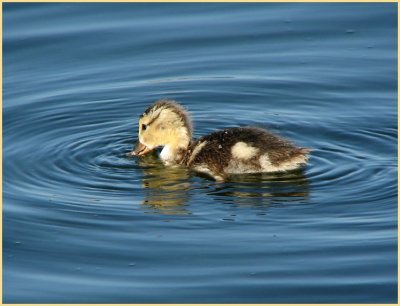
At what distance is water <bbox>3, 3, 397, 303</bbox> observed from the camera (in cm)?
759

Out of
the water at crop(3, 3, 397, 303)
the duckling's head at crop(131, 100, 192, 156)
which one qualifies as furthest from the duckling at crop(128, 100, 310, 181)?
the water at crop(3, 3, 397, 303)

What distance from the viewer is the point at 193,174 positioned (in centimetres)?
957

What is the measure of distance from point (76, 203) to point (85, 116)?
7.52ft

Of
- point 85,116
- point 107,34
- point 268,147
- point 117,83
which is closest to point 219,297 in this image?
point 268,147

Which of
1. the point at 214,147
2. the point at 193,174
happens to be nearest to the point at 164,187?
the point at 193,174

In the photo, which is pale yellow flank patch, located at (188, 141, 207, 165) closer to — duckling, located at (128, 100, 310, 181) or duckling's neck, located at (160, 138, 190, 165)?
duckling, located at (128, 100, 310, 181)

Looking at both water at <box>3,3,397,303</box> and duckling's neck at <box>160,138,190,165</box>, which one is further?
duckling's neck at <box>160,138,190,165</box>

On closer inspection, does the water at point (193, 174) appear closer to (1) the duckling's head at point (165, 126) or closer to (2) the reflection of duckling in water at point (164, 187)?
(2) the reflection of duckling in water at point (164, 187)

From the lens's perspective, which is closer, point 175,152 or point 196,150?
point 196,150

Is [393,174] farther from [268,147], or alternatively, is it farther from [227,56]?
[227,56]

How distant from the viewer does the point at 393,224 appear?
325 inches

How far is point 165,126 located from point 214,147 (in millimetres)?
714

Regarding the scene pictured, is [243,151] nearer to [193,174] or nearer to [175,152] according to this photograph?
[193,174]

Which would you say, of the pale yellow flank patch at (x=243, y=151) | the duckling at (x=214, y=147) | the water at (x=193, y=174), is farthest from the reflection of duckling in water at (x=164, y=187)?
the pale yellow flank patch at (x=243, y=151)
